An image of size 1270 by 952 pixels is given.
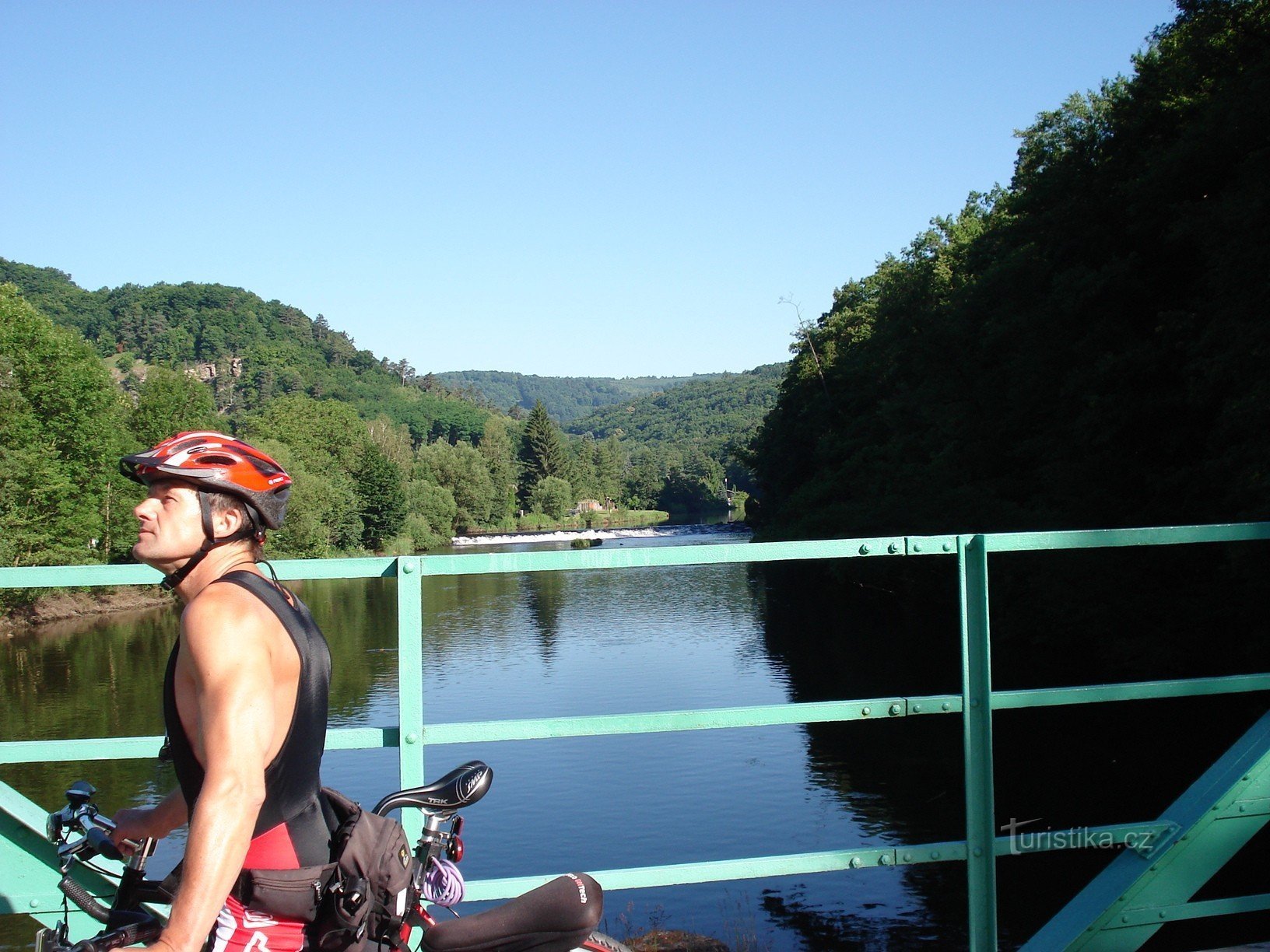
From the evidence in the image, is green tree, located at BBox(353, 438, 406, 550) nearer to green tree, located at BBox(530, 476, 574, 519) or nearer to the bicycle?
green tree, located at BBox(530, 476, 574, 519)

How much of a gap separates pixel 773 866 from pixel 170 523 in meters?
1.73

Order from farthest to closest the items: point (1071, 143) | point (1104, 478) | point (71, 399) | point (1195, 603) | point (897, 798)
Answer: point (71, 399) → point (1071, 143) → point (1104, 478) → point (1195, 603) → point (897, 798)

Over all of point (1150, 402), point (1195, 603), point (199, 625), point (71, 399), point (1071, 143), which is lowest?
point (1195, 603)

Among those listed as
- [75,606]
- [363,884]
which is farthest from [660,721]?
[75,606]

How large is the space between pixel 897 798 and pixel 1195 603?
6307mm

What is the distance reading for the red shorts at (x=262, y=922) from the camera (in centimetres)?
183

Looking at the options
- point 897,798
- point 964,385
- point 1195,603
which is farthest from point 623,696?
point 964,385

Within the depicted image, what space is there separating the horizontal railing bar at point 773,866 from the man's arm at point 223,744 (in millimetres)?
987

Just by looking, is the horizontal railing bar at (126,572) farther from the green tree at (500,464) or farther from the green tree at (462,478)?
the green tree at (500,464)

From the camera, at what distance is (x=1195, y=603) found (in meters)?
17.4

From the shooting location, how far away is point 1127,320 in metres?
21.3

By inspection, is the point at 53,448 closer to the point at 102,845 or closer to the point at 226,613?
the point at 102,845

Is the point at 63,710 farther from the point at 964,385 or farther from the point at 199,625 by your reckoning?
the point at 964,385

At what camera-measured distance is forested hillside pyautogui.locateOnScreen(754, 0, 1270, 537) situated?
53.1ft
